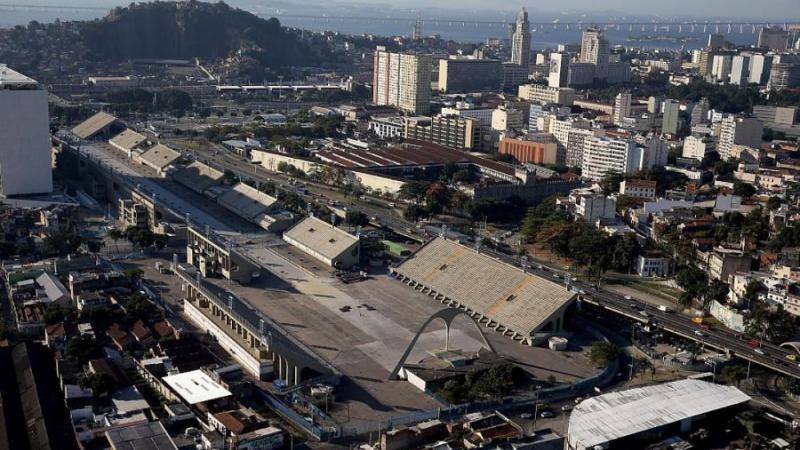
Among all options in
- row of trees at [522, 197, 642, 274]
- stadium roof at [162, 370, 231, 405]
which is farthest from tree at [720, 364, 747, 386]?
stadium roof at [162, 370, 231, 405]

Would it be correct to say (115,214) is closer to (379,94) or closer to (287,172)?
(287,172)

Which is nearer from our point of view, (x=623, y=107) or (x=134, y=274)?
(x=134, y=274)

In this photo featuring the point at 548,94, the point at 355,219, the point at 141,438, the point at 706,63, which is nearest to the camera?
the point at 141,438

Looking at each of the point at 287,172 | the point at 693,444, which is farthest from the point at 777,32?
the point at 693,444

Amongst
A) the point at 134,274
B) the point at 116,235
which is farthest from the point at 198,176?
the point at 134,274

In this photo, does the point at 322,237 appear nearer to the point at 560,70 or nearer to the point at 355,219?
the point at 355,219

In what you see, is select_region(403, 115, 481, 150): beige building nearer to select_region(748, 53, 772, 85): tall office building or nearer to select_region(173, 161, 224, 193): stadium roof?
select_region(173, 161, 224, 193): stadium roof

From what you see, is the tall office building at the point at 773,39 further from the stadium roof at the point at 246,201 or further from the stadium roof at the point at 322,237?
the stadium roof at the point at 322,237
